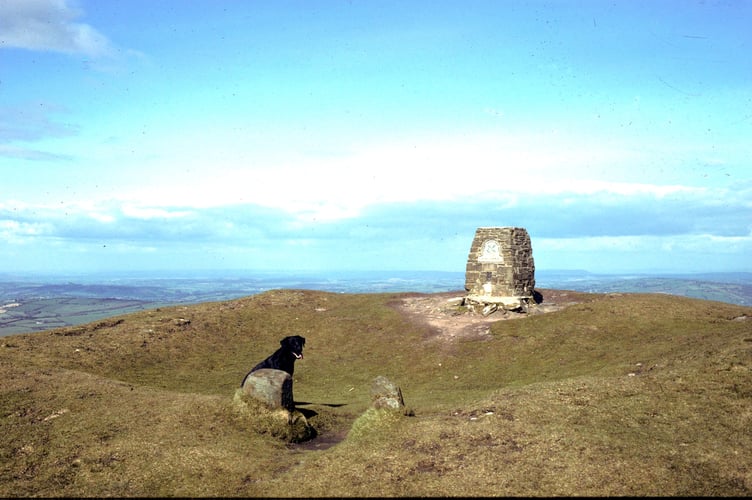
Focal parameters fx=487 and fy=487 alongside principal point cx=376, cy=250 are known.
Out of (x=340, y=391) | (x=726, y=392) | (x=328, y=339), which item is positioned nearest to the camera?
(x=726, y=392)

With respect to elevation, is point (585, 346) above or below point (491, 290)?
below

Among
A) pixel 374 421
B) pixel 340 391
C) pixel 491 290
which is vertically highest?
pixel 491 290

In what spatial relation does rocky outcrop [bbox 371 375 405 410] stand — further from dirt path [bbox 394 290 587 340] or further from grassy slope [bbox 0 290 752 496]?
dirt path [bbox 394 290 587 340]

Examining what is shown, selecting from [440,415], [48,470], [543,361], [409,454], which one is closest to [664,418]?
[440,415]

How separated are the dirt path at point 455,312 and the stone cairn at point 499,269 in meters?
1.41

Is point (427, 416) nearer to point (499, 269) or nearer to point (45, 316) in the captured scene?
point (499, 269)

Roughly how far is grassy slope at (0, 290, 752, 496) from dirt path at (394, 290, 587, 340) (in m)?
1.76

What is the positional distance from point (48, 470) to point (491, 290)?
33.8 m

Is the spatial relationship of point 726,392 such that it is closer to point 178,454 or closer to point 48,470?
point 178,454

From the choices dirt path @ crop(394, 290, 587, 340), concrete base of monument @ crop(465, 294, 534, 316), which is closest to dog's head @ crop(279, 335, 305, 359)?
dirt path @ crop(394, 290, 587, 340)

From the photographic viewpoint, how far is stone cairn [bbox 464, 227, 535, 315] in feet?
133

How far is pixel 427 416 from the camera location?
17641mm

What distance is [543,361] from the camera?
90.2 ft

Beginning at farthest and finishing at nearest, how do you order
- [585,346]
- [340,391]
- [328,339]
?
[328,339]
[585,346]
[340,391]
